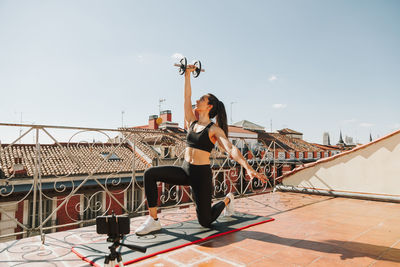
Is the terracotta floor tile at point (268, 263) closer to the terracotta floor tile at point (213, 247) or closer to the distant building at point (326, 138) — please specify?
the terracotta floor tile at point (213, 247)

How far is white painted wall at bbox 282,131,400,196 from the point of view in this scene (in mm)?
5070

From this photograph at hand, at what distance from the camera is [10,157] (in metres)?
17.7

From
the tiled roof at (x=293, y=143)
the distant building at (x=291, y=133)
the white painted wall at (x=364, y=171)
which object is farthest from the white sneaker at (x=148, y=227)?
the distant building at (x=291, y=133)

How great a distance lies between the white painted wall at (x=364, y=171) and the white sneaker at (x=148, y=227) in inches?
182

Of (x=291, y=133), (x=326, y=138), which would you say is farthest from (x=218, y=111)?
(x=326, y=138)

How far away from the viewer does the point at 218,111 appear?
319cm

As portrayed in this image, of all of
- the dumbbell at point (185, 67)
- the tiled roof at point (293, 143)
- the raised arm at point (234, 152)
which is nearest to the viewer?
the raised arm at point (234, 152)

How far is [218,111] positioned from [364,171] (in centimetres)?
422

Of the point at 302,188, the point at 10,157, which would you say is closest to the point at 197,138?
the point at 302,188

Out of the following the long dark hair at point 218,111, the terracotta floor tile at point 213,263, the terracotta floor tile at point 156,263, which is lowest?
the terracotta floor tile at point 213,263

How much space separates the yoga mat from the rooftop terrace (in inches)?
3.2

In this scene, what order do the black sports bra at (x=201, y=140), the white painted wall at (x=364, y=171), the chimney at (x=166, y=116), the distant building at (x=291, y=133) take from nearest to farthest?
the black sports bra at (x=201, y=140), the white painted wall at (x=364, y=171), the chimney at (x=166, y=116), the distant building at (x=291, y=133)

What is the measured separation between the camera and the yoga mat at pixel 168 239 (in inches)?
89.1

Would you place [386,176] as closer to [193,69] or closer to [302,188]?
[302,188]
